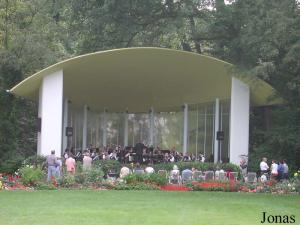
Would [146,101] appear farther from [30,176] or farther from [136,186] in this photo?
[30,176]

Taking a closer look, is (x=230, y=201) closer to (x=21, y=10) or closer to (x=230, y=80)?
(x=230, y=80)

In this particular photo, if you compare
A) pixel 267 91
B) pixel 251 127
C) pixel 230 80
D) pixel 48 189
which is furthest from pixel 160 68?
pixel 48 189

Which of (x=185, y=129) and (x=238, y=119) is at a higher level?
(x=238, y=119)

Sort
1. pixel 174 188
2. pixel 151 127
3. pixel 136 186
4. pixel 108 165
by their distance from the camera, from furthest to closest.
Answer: pixel 151 127
pixel 108 165
pixel 174 188
pixel 136 186

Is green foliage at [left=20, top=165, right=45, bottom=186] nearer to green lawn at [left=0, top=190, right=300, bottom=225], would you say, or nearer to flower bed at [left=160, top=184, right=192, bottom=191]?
green lawn at [left=0, top=190, right=300, bottom=225]

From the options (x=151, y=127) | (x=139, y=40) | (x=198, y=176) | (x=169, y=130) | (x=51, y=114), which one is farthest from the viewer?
(x=151, y=127)

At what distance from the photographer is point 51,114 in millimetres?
26750

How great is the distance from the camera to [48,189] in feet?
68.1

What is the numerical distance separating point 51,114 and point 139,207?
11.8 m

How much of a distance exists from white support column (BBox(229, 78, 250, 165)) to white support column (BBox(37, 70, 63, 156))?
7.96 metres

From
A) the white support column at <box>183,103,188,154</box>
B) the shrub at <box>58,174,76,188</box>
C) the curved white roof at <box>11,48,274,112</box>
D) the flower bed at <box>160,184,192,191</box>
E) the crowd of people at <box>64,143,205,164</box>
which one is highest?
the curved white roof at <box>11,48,274,112</box>

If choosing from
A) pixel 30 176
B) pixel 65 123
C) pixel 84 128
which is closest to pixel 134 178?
pixel 30 176

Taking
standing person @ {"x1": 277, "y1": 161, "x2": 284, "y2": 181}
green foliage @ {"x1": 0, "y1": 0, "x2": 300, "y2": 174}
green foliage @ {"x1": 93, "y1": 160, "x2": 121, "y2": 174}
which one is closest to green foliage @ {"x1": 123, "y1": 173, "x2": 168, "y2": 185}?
green foliage @ {"x1": 93, "y1": 160, "x2": 121, "y2": 174}

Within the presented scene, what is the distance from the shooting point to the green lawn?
13500mm
